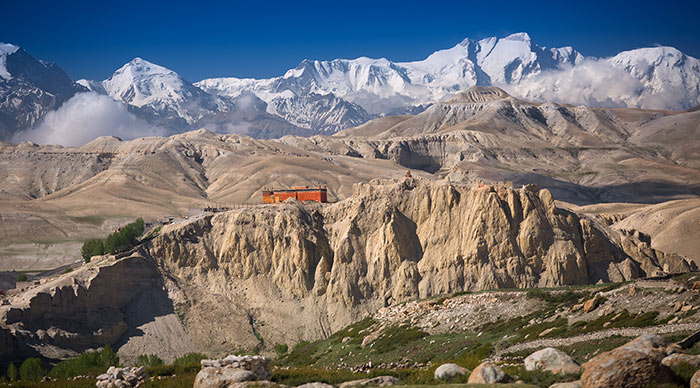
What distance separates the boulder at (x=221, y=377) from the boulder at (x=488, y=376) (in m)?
9.65

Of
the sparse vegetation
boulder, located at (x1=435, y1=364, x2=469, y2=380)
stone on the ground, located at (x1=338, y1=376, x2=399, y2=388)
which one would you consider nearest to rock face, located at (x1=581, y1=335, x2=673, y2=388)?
boulder, located at (x1=435, y1=364, x2=469, y2=380)

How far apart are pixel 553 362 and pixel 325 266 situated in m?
56.0

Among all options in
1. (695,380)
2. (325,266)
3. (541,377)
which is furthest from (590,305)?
(325,266)

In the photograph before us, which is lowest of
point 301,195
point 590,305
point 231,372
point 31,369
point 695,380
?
point 31,369

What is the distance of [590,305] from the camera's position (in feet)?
155

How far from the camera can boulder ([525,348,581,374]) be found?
29094mm

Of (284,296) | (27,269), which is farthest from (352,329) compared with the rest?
(27,269)

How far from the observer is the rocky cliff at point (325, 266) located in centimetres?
7781

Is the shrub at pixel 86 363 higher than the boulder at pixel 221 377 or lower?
lower

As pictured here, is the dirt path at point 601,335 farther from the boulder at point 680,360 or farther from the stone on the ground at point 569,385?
the stone on the ground at point 569,385

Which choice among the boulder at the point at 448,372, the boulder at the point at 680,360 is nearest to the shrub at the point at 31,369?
the boulder at the point at 448,372

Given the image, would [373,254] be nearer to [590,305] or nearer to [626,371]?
[590,305]

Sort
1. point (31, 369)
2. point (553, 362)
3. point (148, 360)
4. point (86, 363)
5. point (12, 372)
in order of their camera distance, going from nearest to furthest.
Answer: point (553, 362), point (12, 372), point (31, 369), point (86, 363), point (148, 360)

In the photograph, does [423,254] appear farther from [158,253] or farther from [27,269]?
[27,269]
